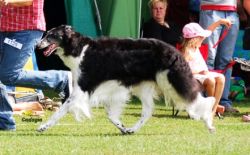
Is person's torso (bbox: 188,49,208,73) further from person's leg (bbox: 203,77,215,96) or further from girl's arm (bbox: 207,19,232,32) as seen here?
girl's arm (bbox: 207,19,232,32)

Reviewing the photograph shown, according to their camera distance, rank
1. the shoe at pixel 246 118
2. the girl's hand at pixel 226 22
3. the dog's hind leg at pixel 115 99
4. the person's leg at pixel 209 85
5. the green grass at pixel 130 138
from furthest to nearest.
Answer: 1. the girl's hand at pixel 226 22
2. the person's leg at pixel 209 85
3. the shoe at pixel 246 118
4. the dog's hind leg at pixel 115 99
5. the green grass at pixel 130 138

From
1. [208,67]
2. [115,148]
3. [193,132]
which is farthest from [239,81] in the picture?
[115,148]

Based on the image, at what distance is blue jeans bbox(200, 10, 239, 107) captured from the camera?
984cm

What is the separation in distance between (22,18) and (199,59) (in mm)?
2400

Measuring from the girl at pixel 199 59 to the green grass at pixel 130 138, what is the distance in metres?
0.35

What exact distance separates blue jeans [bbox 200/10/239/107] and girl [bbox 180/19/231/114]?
1.77ft

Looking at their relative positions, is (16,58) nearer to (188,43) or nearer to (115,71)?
(115,71)

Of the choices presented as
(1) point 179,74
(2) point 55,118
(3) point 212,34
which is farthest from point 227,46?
(2) point 55,118

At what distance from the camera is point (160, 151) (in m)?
6.48

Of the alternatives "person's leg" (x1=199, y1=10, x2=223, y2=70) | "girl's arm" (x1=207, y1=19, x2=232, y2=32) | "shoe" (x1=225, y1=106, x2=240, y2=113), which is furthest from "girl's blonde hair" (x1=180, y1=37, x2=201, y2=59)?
"shoe" (x1=225, y1=106, x2=240, y2=113)

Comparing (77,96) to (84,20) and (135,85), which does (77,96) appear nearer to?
(135,85)

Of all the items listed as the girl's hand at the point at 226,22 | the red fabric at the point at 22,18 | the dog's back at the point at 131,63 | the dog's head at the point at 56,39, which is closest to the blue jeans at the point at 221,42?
the girl's hand at the point at 226,22

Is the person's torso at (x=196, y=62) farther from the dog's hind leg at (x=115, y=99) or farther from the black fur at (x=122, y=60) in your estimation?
the dog's hind leg at (x=115, y=99)

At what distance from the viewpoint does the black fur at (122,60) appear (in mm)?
7508
